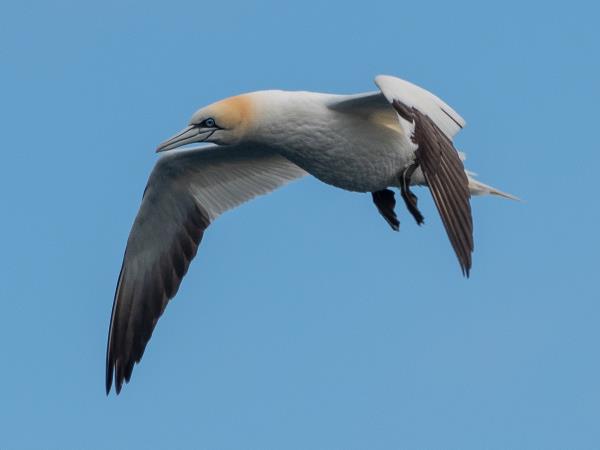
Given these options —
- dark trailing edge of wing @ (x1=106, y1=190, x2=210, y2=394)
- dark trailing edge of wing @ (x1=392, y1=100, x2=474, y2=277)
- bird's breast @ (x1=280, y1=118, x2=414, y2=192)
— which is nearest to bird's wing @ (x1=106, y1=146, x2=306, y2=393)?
dark trailing edge of wing @ (x1=106, y1=190, x2=210, y2=394)

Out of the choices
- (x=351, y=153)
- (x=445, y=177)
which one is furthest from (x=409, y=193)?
(x=445, y=177)

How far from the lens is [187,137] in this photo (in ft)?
39.5

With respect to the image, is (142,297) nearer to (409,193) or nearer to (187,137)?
(187,137)

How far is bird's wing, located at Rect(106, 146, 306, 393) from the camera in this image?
14055 millimetres

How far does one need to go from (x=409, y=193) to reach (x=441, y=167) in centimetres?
195

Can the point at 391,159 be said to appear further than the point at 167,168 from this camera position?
No

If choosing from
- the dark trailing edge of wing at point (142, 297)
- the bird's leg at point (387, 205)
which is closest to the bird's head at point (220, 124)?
the bird's leg at point (387, 205)

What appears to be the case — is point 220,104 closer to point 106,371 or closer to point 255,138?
point 255,138

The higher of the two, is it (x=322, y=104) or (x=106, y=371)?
(x=322, y=104)

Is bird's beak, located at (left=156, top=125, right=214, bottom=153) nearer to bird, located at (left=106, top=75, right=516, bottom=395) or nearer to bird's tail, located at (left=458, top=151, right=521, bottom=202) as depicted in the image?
bird, located at (left=106, top=75, right=516, bottom=395)

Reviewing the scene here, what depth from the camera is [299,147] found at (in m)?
12.1

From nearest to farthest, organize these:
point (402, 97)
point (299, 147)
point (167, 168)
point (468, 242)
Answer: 1. point (468, 242)
2. point (402, 97)
3. point (299, 147)
4. point (167, 168)

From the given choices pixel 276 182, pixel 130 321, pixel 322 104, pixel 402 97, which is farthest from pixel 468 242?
pixel 130 321

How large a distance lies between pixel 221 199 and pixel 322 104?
249 centimetres
